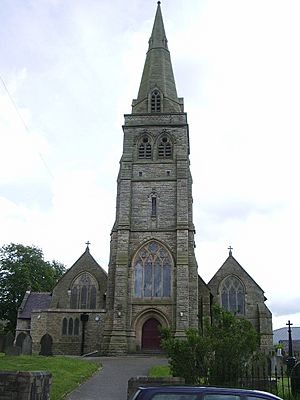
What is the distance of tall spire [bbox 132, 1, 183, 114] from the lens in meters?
40.2

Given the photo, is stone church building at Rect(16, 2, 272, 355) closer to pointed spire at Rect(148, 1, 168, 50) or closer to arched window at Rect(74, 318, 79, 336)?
arched window at Rect(74, 318, 79, 336)

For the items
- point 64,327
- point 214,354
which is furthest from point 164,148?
point 214,354

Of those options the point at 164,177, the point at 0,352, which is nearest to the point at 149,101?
the point at 164,177

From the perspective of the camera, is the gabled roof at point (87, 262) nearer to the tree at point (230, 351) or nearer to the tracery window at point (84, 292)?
the tracery window at point (84, 292)

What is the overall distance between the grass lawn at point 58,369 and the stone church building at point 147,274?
34.3 ft

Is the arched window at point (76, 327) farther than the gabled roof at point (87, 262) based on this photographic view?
No

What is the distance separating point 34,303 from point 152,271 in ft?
47.4

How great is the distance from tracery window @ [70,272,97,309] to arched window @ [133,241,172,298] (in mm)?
5507

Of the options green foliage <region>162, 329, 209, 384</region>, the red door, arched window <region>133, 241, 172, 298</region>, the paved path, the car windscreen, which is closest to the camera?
the car windscreen

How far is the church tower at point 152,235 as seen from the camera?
1305 inches

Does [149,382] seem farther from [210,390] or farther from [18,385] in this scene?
[210,390]

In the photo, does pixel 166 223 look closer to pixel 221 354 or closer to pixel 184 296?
pixel 184 296

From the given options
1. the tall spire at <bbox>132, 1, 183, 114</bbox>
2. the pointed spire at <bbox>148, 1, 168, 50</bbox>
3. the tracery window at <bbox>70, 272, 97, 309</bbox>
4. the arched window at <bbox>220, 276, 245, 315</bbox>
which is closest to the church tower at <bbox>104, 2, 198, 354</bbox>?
the tall spire at <bbox>132, 1, 183, 114</bbox>

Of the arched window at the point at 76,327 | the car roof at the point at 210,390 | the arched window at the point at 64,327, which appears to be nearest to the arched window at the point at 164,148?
the arched window at the point at 76,327
